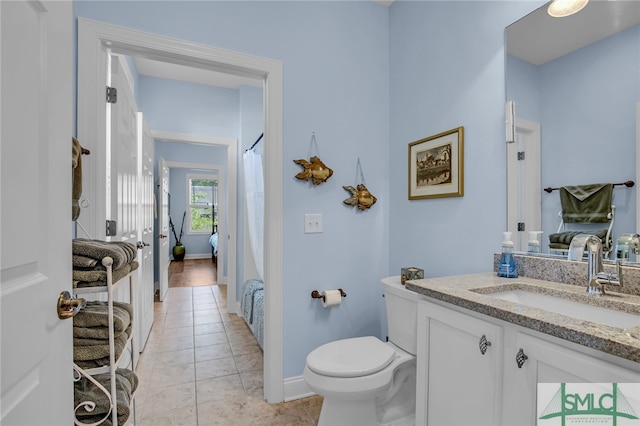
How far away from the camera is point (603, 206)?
49.3 inches

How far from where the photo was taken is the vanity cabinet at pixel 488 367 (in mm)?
807

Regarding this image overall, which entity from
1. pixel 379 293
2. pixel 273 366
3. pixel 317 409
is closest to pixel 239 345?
pixel 273 366

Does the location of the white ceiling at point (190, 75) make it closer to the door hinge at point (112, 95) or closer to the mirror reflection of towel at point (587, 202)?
the door hinge at point (112, 95)

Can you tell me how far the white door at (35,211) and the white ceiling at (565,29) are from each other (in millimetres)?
1817

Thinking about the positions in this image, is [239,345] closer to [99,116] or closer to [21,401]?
[99,116]

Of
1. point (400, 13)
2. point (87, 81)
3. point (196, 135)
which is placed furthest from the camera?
point (196, 135)

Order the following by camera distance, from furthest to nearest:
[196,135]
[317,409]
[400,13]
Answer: [196,135]
[400,13]
[317,409]

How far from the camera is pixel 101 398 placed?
46.1 inches

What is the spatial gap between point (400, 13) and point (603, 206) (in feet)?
6.03

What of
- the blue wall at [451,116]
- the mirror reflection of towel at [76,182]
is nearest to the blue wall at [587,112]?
the blue wall at [451,116]

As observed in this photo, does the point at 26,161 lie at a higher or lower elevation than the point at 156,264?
higher

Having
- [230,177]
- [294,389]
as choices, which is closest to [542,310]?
[294,389]

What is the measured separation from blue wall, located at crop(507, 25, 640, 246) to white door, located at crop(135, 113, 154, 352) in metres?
2.65

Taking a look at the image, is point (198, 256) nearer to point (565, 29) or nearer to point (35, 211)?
point (35, 211)
